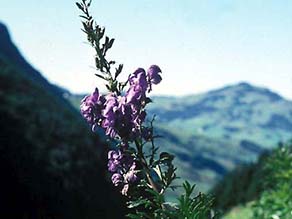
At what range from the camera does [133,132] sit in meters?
3.62

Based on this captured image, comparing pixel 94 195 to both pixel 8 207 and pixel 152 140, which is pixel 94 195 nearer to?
pixel 8 207

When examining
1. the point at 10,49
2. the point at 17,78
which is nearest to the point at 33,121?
the point at 17,78

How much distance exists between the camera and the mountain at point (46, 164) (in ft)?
45.5

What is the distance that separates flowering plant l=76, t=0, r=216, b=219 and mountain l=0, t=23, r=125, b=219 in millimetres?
9944

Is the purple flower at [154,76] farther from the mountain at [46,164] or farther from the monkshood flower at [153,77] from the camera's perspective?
the mountain at [46,164]

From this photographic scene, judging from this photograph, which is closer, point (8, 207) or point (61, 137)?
point (8, 207)

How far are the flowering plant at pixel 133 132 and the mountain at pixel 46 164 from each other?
9.94 meters

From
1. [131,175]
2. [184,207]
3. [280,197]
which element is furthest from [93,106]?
[280,197]

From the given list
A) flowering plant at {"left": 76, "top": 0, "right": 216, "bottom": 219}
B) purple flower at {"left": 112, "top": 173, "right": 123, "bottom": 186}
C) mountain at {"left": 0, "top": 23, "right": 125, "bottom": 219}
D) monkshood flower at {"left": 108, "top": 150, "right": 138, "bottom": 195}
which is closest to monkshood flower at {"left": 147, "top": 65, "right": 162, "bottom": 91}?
flowering plant at {"left": 76, "top": 0, "right": 216, "bottom": 219}

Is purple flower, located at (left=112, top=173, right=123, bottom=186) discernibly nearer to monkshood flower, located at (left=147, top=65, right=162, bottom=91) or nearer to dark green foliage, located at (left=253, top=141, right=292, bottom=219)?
monkshood flower, located at (left=147, top=65, right=162, bottom=91)

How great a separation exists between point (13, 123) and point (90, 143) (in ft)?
9.12

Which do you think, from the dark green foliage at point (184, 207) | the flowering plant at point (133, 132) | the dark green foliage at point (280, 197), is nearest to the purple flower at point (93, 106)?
the flowering plant at point (133, 132)

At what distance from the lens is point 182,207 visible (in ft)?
12.0

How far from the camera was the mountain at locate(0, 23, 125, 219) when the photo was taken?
1388 centimetres
